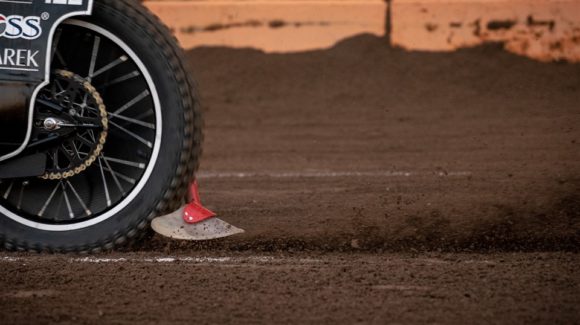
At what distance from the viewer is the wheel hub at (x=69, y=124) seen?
330 centimetres

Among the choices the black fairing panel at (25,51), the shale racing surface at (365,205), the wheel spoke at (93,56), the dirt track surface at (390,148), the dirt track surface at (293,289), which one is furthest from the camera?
the dirt track surface at (390,148)

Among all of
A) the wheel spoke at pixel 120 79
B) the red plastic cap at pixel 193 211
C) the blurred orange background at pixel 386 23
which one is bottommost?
the red plastic cap at pixel 193 211

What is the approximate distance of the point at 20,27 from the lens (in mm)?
3260

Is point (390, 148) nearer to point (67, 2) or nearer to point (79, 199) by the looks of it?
point (79, 199)

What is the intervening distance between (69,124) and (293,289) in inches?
43.3

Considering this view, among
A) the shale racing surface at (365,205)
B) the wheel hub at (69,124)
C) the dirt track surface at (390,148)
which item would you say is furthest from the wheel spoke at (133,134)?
the dirt track surface at (390,148)

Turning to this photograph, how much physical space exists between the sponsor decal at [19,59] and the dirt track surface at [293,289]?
0.74 meters

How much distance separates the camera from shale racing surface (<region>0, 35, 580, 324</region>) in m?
2.79

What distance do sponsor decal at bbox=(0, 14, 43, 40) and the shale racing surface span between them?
0.87m

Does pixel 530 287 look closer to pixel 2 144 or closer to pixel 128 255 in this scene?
pixel 128 255

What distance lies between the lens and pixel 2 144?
3301 millimetres

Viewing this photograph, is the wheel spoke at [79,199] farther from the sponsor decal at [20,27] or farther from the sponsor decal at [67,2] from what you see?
the sponsor decal at [67,2]

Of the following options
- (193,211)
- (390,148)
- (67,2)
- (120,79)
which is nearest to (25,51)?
(67,2)

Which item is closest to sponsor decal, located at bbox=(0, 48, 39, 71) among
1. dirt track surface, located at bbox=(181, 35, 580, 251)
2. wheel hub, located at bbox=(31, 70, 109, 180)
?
wheel hub, located at bbox=(31, 70, 109, 180)
